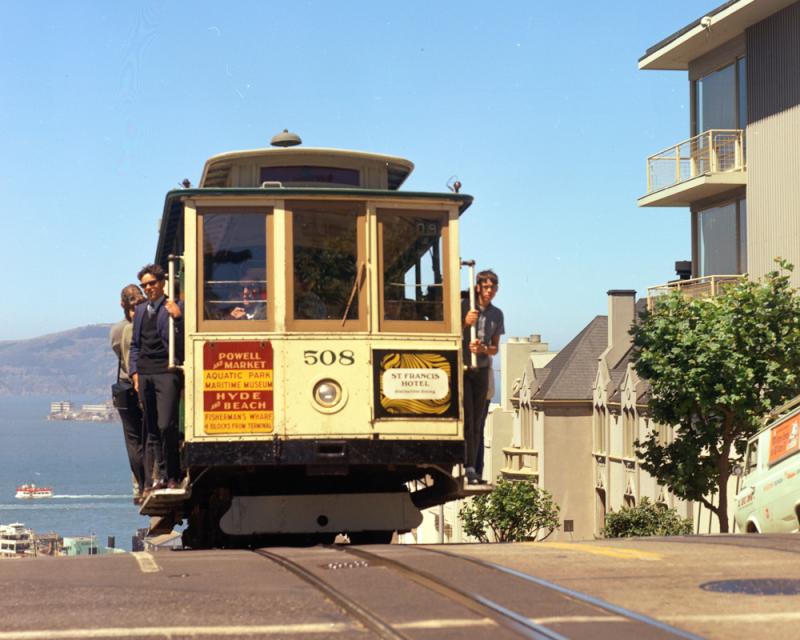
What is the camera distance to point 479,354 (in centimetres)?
1442

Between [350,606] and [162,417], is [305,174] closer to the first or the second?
[162,417]

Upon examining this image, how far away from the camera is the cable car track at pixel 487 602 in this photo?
23.2 ft

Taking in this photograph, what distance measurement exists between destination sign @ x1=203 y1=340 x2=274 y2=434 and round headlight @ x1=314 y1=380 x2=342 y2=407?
1.51ft

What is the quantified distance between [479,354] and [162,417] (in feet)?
10.3

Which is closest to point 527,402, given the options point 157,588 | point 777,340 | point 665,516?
point 665,516

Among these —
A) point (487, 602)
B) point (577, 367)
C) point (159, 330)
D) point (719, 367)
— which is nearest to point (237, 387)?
point (159, 330)

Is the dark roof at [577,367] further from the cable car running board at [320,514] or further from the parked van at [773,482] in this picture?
the cable car running board at [320,514]

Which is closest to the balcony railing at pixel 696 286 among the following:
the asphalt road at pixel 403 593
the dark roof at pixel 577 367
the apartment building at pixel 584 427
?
the apartment building at pixel 584 427

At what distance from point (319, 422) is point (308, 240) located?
1.77 meters

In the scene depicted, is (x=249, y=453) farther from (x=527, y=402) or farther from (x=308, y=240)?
(x=527, y=402)

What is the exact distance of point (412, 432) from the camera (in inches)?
555

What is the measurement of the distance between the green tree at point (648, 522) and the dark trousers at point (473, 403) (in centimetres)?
2886

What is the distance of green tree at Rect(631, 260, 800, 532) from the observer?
28.2m

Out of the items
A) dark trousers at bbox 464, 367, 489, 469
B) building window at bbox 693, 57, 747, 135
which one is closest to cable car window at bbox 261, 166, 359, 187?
dark trousers at bbox 464, 367, 489, 469
